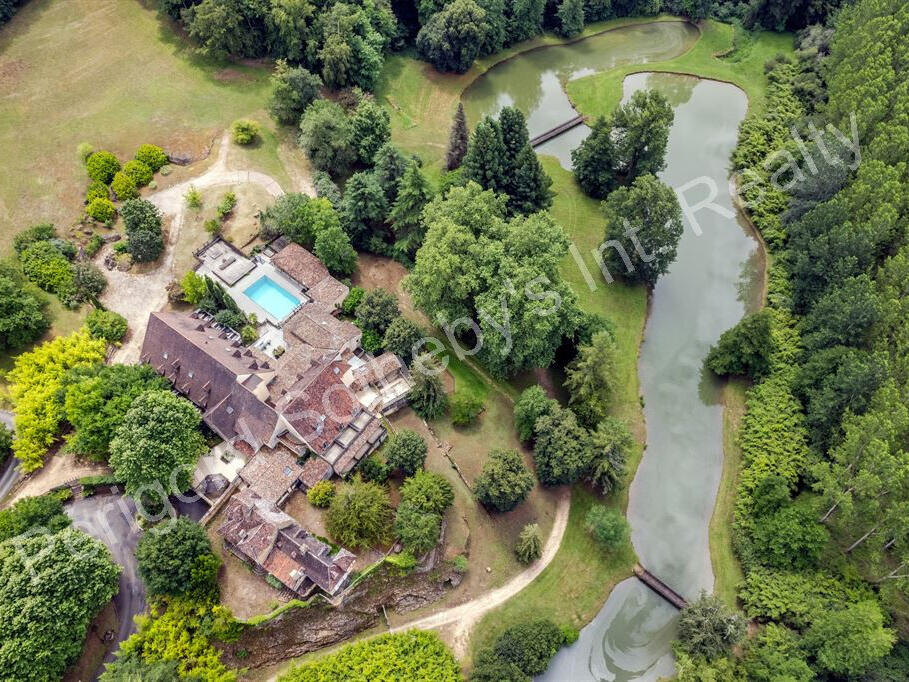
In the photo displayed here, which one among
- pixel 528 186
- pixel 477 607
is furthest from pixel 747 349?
pixel 477 607

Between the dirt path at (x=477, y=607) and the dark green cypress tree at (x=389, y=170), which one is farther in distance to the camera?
the dark green cypress tree at (x=389, y=170)

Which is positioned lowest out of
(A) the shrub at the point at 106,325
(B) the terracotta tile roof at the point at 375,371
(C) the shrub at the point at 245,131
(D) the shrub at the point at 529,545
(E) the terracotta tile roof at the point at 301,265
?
(D) the shrub at the point at 529,545

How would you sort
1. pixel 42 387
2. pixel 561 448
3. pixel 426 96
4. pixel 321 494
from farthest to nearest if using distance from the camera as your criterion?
pixel 426 96 < pixel 561 448 < pixel 42 387 < pixel 321 494

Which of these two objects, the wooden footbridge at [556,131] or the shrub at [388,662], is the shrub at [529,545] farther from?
the wooden footbridge at [556,131]

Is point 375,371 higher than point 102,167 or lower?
lower

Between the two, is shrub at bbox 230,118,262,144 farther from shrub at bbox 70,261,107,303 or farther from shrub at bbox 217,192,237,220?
shrub at bbox 70,261,107,303

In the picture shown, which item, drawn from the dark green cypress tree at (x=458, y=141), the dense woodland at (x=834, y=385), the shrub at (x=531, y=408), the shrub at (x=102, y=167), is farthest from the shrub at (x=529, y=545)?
the shrub at (x=102, y=167)

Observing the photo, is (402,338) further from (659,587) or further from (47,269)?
(47,269)
